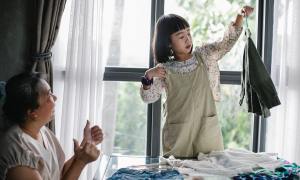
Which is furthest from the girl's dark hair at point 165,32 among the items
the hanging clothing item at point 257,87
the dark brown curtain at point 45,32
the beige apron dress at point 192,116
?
the dark brown curtain at point 45,32

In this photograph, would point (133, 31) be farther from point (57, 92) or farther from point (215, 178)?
point (215, 178)

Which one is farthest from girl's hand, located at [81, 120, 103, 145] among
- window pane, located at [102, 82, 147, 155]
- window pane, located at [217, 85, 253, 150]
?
window pane, located at [217, 85, 253, 150]

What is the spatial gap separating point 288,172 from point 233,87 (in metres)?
1.06

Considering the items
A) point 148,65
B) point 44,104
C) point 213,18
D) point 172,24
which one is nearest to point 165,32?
point 172,24

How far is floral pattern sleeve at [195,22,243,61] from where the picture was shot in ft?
7.19

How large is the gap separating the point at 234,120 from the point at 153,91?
799 millimetres

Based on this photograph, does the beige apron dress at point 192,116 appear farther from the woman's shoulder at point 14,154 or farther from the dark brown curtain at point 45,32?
the woman's shoulder at point 14,154

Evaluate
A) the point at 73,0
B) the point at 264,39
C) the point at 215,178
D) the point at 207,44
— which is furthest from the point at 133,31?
the point at 215,178

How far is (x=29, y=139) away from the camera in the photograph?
159cm

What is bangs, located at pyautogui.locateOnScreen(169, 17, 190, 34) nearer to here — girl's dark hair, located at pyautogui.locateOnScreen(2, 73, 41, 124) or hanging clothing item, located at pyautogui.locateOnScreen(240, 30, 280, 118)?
hanging clothing item, located at pyautogui.locateOnScreen(240, 30, 280, 118)

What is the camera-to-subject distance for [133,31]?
2723 mm

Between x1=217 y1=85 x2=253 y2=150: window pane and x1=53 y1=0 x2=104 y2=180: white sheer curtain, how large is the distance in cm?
84

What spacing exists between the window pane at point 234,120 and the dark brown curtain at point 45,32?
116cm

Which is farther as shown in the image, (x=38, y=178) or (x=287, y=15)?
(x=287, y=15)
